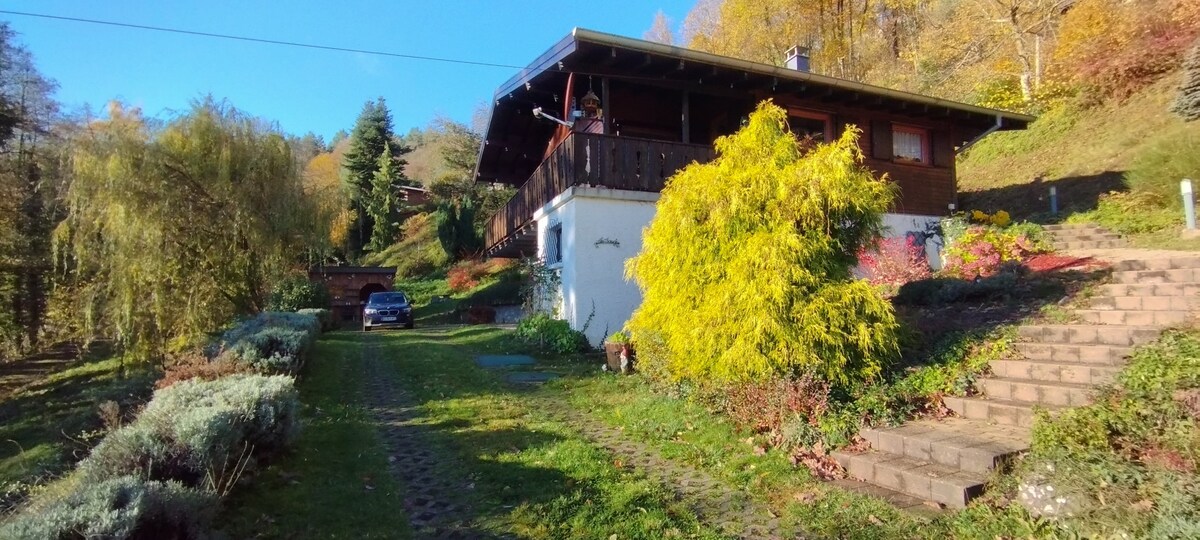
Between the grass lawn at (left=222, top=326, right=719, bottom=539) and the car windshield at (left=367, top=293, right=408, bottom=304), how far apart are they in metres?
15.8

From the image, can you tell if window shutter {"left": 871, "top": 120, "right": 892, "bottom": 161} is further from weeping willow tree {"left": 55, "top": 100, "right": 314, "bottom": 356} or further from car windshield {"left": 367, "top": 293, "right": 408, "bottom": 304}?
car windshield {"left": 367, "top": 293, "right": 408, "bottom": 304}

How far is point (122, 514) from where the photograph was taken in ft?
10.1

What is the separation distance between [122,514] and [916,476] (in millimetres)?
4575

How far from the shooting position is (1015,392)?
5.29 metres

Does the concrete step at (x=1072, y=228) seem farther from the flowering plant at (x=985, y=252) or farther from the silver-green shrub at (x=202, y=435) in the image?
the silver-green shrub at (x=202, y=435)

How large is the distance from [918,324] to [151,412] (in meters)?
7.37

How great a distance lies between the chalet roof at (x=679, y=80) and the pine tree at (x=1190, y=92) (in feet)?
10.8

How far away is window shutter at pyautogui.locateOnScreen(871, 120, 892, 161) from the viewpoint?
15.4 m

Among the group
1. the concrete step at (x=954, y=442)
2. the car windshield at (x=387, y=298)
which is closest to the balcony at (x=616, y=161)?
the concrete step at (x=954, y=442)

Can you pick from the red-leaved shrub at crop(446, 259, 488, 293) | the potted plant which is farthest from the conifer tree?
the potted plant

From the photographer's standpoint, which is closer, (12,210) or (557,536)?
(557,536)

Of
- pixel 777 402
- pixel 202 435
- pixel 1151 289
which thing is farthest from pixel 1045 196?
pixel 202 435

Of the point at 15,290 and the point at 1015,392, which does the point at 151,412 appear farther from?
the point at 15,290

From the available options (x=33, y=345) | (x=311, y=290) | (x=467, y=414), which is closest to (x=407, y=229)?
(x=311, y=290)
